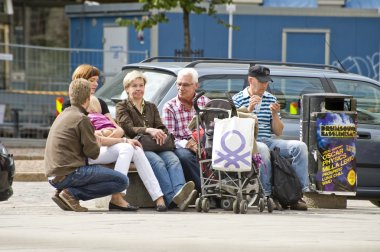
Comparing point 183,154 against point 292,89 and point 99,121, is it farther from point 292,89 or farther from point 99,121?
point 292,89

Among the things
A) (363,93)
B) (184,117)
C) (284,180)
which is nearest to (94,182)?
(184,117)

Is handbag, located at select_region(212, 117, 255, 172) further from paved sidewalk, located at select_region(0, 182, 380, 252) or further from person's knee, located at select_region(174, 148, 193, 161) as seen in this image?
person's knee, located at select_region(174, 148, 193, 161)

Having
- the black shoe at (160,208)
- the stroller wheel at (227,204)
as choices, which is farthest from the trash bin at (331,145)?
the black shoe at (160,208)

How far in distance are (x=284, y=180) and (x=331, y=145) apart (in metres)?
0.85

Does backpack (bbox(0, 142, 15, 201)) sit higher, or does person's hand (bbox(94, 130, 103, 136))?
person's hand (bbox(94, 130, 103, 136))

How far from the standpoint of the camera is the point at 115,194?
12.5m

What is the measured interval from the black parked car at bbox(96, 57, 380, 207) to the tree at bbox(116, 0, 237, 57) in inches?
405

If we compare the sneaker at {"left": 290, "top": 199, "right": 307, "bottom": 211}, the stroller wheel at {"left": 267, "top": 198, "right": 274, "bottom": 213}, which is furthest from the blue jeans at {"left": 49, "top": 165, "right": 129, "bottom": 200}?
the sneaker at {"left": 290, "top": 199, "right": 307, "bottom": 211}

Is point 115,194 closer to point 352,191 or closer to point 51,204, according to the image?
point 51,204

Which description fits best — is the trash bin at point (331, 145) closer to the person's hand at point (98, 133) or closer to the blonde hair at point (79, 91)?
the person's hand at point (98, 133)

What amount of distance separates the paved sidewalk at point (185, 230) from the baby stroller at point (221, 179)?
0.42ft

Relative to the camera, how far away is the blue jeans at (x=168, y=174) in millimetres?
12750

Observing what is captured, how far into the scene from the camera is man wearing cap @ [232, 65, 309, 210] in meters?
13.0

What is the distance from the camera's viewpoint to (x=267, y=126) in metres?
13.3
